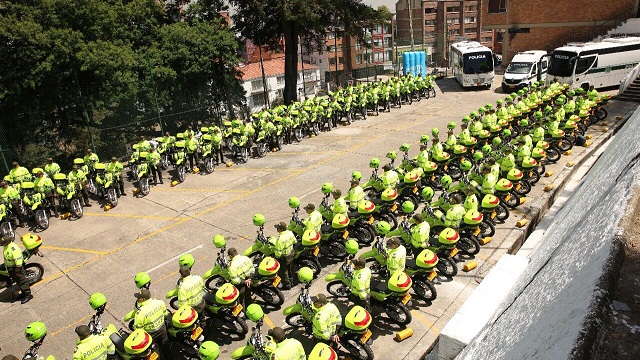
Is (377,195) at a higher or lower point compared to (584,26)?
lower

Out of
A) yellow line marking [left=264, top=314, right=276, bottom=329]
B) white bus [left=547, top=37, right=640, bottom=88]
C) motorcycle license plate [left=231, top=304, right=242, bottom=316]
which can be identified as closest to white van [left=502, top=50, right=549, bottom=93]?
white bus [left=547, top=37, right=640, bottom=88]

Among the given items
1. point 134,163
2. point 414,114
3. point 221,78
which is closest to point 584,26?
point 414,114

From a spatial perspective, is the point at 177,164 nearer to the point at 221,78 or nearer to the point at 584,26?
the point at 221,78

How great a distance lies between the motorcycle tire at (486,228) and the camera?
10765 millimetres

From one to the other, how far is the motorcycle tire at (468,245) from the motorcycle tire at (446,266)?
74cm

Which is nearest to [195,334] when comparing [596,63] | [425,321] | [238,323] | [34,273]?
[238,323]

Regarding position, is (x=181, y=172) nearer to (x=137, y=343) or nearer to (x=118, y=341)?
(x=118, y=341)

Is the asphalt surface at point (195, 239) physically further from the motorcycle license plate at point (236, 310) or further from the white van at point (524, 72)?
the white van at point (524, 72)

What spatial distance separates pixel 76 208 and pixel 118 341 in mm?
8337

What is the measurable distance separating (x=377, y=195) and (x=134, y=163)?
9.39 meters

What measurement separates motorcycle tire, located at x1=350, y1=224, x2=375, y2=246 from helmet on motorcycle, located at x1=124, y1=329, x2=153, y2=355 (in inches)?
220

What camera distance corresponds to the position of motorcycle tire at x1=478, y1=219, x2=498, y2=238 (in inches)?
424

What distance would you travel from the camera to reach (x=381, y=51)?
78.6 metres

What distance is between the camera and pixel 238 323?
8.27 meters
